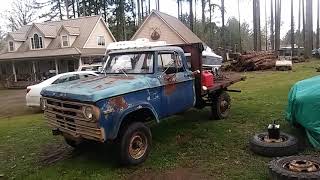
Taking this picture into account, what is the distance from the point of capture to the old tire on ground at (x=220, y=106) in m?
9.34

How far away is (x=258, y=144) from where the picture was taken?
650 centimetres

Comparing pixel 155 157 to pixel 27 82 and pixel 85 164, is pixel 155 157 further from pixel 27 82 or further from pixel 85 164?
pixel 27 82

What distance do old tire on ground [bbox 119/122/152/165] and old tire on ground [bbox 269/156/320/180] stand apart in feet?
7.54

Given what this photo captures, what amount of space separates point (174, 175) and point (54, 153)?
289 centimetres

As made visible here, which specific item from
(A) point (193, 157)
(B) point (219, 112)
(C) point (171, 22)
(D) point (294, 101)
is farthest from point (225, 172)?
(C) point (171, 22)

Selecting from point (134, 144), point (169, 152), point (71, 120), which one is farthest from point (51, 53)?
point (134, 144)

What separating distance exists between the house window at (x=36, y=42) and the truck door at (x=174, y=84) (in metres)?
30.9

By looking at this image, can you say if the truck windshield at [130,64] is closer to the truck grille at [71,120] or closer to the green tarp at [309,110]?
the truck grille at [71,120]

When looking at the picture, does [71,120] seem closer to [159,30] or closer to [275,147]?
[275,147]

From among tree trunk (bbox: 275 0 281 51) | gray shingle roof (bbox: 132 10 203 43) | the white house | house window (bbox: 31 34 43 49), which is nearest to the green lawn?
the white house

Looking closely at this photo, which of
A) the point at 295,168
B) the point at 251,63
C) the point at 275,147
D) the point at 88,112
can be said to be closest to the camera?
the point at 295,168

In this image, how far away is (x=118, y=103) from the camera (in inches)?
229

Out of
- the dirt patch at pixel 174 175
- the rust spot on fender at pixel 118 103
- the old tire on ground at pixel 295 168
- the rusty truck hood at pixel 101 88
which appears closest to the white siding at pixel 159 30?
the rusty truck hood at pixel 101 88

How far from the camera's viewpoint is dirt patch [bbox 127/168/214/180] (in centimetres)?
573
